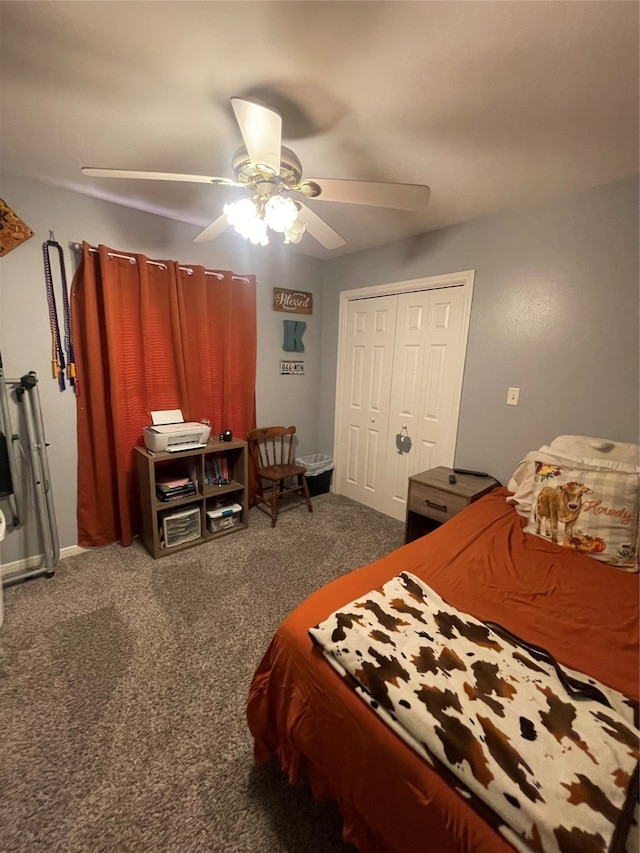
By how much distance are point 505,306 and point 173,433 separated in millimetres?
2398

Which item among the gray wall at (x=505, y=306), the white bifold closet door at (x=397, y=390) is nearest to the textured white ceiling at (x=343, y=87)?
the gray wall at (x=505, y=306)

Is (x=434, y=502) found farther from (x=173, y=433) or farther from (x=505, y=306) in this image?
(x=173, y=433)

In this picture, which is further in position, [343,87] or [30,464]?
[30,464]

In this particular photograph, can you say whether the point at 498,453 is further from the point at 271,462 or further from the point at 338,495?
the point at 271,462

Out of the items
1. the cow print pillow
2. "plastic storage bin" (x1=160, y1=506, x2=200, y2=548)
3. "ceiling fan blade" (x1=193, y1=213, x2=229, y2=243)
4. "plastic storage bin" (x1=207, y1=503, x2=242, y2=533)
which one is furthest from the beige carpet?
"ceiling fan blade" (x1=193, y1=213, x2=229, y2=243)

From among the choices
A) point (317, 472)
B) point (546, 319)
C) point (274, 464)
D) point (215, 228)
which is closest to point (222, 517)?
point (274, 464)

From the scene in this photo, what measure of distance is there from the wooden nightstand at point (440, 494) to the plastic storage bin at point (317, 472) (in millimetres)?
1202

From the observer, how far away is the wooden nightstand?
2238 millimetres

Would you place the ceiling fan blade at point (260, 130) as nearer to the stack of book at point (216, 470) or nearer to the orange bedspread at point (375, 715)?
the orange bedspread at point (375, 715)

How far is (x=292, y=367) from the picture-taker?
3475mm

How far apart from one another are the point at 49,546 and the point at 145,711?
4.30ft

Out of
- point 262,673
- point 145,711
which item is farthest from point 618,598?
point 145,711

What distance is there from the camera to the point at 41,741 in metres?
1.31

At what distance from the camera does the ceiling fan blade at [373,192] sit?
137 centimetres
